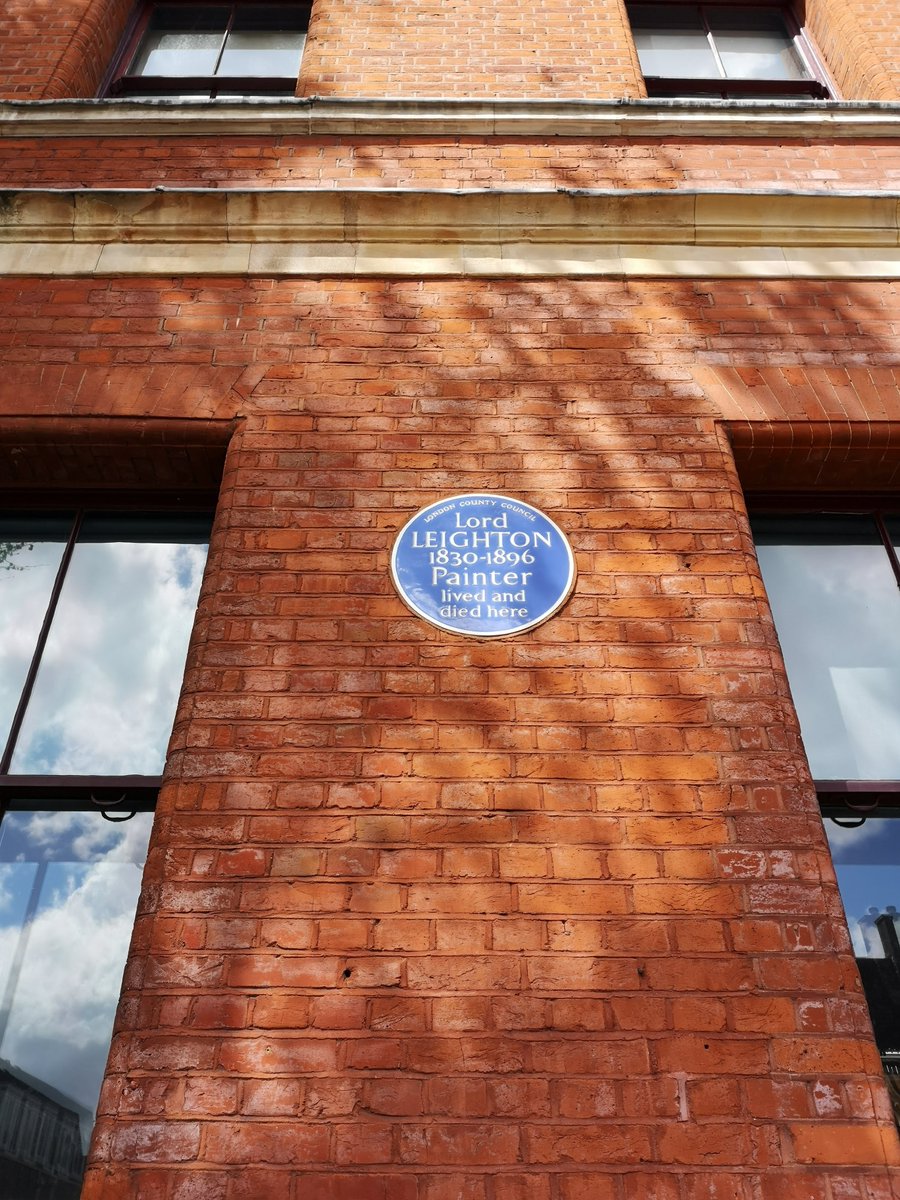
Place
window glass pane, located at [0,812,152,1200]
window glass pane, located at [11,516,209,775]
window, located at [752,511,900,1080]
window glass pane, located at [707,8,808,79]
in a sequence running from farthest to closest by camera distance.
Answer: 1. window glass pane, located at [707,8,808,79]
2. window glass pane, located at [11,516,209,775]
3. window, located at [752,511,900,1080]
4. window glass pane, located at [0,812,152,1200]

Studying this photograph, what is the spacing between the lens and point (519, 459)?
3275mm

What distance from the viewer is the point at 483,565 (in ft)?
9.80

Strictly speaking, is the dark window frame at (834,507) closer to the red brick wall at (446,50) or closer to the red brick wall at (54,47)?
the red brick wall at (446,50)

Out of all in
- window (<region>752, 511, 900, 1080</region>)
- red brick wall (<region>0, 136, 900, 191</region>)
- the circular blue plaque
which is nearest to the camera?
window (<region>752, 511, 900, 1080</region>)

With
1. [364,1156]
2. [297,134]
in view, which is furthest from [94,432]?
[364,1156]

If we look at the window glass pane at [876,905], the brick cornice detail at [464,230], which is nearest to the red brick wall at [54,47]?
the brick cornice detail at [464,230]

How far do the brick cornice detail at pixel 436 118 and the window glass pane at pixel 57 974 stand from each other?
3310 mm

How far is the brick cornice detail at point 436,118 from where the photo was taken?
4281 mm

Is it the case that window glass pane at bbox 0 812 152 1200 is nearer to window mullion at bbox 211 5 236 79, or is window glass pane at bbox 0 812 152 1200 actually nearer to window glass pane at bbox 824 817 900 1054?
window glass pane at bbox 824 817 900 1054

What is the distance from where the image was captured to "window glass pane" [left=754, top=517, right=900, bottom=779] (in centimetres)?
308

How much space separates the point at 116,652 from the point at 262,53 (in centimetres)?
437

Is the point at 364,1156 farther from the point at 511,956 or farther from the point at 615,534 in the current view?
the point at 615,534

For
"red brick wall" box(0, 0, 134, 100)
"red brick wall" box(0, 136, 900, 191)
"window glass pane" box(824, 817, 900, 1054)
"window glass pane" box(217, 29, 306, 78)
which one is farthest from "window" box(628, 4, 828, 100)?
"window glass pane" box(824, 817, 900, 1054)

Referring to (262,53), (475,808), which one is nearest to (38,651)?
(475,808)
